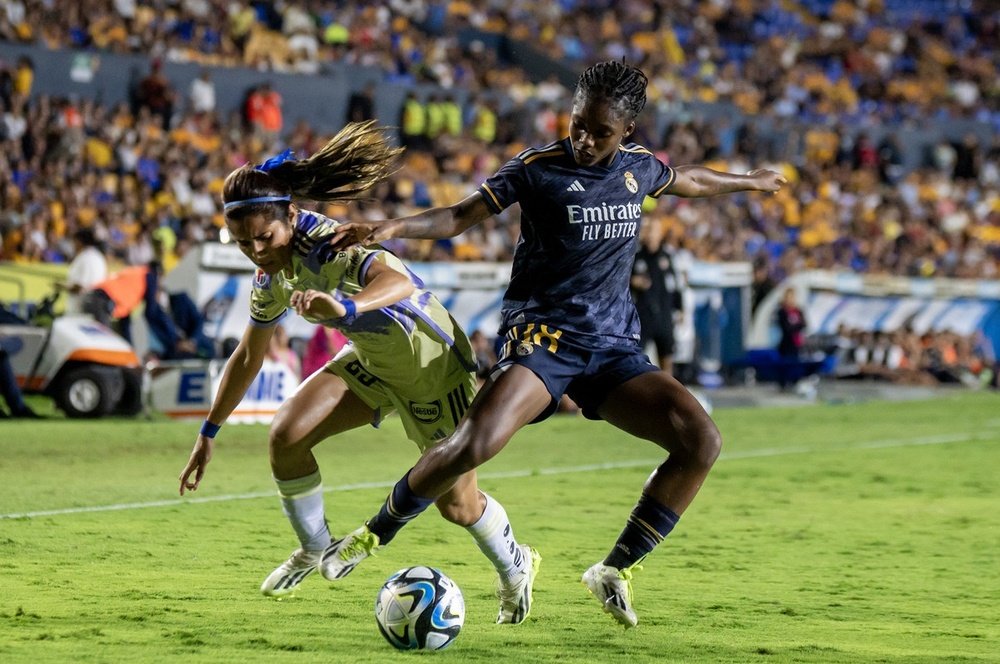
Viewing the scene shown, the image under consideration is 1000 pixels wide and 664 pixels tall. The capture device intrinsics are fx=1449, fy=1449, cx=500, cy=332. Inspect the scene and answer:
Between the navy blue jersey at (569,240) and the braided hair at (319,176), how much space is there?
49 centimetres

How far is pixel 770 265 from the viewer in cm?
2756

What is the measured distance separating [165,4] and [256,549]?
17.4 metres

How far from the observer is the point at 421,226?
5.88 m

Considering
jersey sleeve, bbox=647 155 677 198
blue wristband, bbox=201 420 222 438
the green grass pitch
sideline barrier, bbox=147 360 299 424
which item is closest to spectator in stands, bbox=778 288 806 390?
the green grass pitch

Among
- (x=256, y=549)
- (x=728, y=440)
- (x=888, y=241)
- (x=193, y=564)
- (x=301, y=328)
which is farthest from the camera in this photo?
(x=888, y=241)

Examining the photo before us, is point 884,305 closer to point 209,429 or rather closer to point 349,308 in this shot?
point 209,429

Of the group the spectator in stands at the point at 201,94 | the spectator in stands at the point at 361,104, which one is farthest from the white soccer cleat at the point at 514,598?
the spectator in stands at the point at 361,104

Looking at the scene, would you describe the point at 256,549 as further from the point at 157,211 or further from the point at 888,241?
the point at 888,241

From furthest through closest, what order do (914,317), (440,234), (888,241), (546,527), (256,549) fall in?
(888,241)
(914,317)
(546,527)
(256,549)
(440,234)

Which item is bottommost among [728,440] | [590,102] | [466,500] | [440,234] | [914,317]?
[914,317]

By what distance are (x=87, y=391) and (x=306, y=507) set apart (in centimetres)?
961

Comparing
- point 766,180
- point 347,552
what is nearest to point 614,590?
point 347,552

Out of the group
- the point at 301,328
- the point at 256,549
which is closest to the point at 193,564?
the point at 256,549

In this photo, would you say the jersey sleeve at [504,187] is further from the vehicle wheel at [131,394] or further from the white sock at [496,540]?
the vehicle wheel at [131,394]
